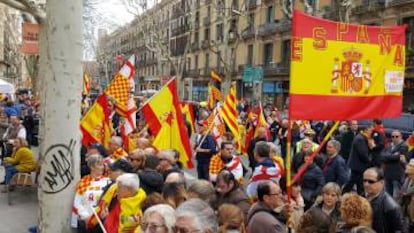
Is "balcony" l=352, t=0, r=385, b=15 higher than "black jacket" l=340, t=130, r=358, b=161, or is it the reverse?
"balcony" l=352, t=0, r=385, b=15

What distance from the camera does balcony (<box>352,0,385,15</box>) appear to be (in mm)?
31362

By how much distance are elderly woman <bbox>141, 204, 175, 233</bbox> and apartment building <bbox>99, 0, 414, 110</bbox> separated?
2055cm

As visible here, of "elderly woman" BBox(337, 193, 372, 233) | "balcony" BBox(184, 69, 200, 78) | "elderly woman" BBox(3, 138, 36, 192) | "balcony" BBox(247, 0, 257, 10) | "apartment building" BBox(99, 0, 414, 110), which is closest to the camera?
"elderly woman" BBox(337, 193, 372, 233)

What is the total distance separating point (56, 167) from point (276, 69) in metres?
36.7

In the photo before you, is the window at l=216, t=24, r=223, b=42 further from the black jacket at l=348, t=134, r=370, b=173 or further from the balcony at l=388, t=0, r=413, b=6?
the black jacket at l=348, t=134, r=370, b=173

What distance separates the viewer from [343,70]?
5.24 meters

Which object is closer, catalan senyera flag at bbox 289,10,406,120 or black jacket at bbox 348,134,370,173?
catalan senyera flag at bbox 289,10,406,120

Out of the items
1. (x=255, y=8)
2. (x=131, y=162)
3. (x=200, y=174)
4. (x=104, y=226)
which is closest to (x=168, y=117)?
(x=131, y=162)

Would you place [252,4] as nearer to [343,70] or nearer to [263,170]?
[263,170]

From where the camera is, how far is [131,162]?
267 inches

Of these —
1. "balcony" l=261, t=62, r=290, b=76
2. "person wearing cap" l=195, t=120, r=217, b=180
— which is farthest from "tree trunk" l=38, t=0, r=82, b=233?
"balcony" l=261, t=62, r=290, b=76

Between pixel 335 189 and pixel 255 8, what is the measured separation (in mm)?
43264

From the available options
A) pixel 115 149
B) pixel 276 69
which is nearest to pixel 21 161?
pixel 115 149

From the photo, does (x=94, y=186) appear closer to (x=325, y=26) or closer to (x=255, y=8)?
(x=325, y=26)
